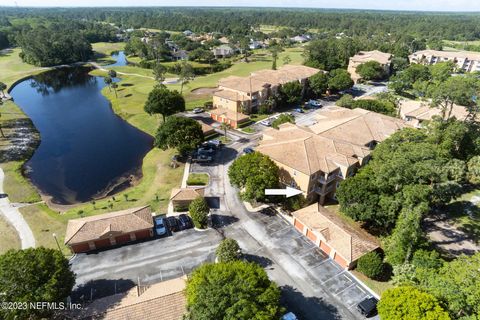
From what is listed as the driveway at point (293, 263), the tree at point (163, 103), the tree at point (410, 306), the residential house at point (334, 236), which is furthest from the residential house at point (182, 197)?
the tree at point (163, 103)

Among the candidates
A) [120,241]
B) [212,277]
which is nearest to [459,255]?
[212,277]

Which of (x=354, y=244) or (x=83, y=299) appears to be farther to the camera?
(x=354, y=244)

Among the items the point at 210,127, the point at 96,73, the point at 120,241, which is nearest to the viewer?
the point at 120,241

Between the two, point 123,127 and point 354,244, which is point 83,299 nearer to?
point 354,244

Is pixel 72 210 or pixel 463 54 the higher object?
pixel 463 54

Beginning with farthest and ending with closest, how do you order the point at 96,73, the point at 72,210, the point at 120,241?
the point at 96,73, the point at 72,210, the point at 120,241

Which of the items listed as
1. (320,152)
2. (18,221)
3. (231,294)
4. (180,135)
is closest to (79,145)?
(180,135)

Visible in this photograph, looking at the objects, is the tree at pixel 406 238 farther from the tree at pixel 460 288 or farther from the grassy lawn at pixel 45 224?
the grassy lawn at pixel 45 224
